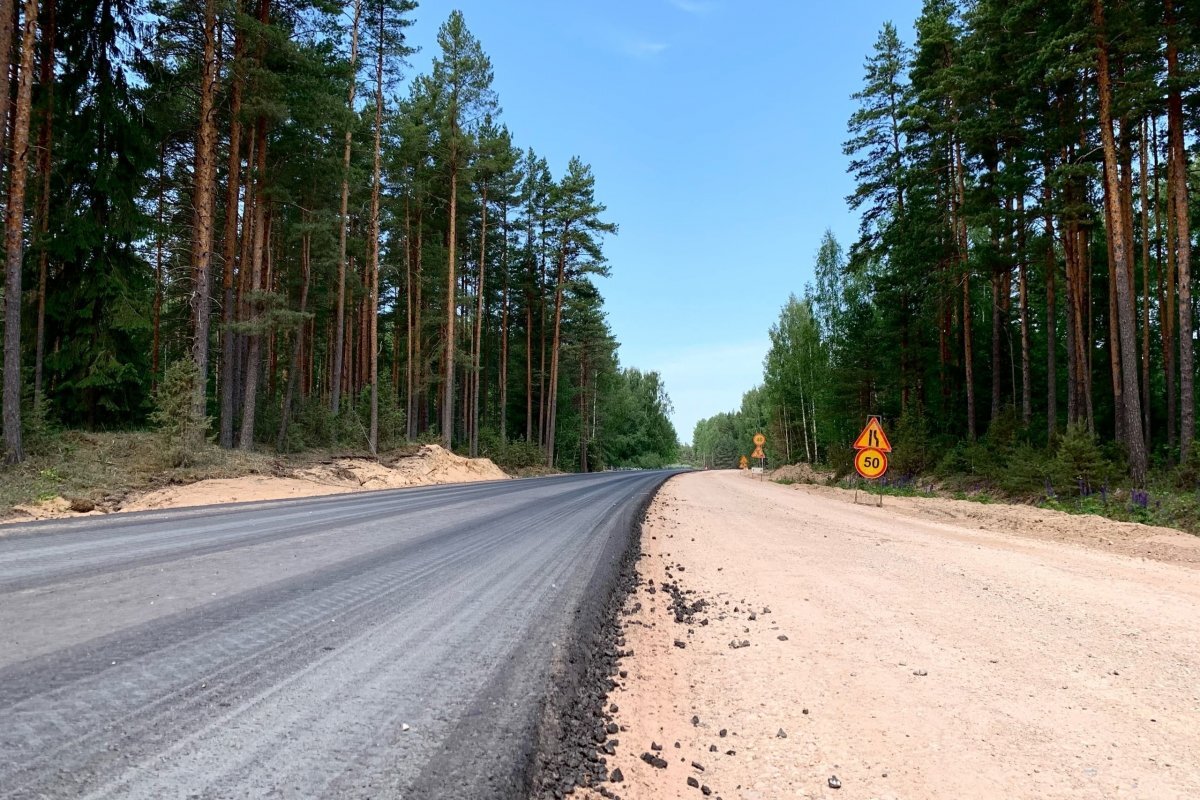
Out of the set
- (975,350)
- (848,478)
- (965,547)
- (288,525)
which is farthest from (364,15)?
(975,350)

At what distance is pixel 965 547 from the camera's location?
8.03 metres

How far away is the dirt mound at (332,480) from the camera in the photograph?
10.3 metres

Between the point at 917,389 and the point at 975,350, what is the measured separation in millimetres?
3923

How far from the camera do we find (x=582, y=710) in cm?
238

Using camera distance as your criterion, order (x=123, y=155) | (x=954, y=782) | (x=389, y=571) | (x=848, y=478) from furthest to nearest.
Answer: (x=848, y=478), (x=123, y=155), (x=389, y=571), (x=954, y=782)

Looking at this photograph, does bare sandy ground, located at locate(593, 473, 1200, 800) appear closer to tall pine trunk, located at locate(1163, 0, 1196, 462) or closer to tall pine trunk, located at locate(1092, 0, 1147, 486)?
tall pine trunk, located at locate(1092, 0, 1147, 486)

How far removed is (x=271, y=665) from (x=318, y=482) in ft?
45.2

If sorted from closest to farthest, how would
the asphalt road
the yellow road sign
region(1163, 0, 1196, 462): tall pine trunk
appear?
the asphalt road, region(1163, 0, 1196, 462): tall pine trunk, the yellow road sign

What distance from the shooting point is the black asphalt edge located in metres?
1.83

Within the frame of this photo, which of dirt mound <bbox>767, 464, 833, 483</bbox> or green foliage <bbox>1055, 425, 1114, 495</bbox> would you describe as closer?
green foliage <bbox>1055, 425, 1114, 495</bbox>

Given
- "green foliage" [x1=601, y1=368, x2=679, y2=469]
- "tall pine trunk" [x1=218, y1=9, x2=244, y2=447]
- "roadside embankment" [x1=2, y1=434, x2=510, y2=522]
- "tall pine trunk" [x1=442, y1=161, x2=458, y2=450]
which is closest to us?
"roadside embankment" [x1=2, y1=434, x2=510, y2=522]

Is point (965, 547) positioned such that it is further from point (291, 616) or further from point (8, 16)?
point (8, 16)

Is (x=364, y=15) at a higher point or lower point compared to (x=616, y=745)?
higher

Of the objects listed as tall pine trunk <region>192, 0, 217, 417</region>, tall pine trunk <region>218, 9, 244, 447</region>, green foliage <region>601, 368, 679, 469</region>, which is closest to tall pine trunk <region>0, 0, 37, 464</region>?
→ tall pine trunk <region>192, 0, 217, 417</region>
